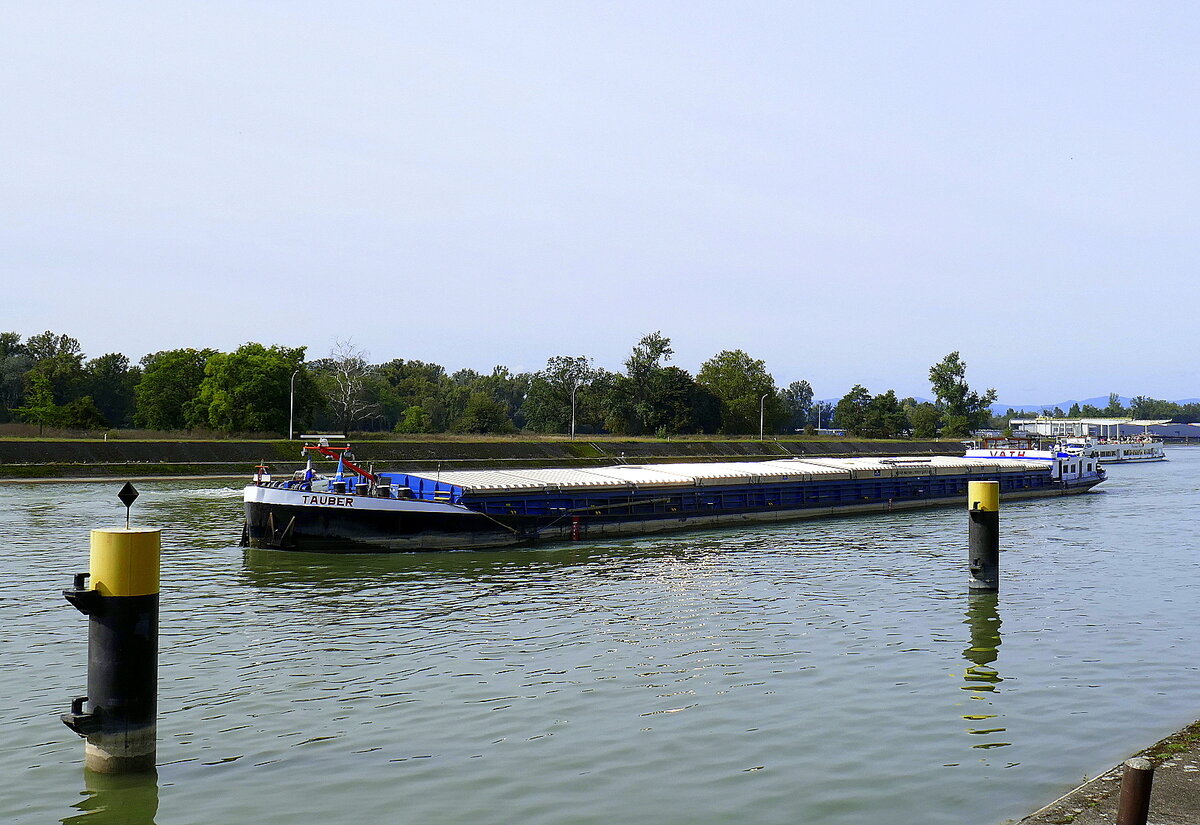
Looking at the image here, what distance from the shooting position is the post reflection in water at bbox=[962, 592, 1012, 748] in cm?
1316

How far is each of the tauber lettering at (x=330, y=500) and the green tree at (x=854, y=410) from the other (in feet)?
419

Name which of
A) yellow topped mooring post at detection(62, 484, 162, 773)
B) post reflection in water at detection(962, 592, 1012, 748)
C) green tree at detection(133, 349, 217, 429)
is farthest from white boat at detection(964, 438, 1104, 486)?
green tree at detection(133, 349, 217, 429)

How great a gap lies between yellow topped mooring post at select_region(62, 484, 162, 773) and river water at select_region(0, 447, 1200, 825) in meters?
0.65

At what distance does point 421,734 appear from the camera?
1266 centimetres

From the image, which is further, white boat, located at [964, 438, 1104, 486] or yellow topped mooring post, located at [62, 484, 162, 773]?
white boat, located at [964, 438, 1104, 486]

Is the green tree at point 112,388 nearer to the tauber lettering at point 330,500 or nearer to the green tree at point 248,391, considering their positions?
the green tree at point 248,391

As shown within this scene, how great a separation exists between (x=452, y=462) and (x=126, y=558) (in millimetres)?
68867

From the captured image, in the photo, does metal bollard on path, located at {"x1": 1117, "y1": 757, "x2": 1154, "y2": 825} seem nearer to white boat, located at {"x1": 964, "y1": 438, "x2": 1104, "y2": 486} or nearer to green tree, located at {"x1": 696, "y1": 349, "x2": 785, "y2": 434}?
white boat, located at {"x1": 964, "y1": 438, "x2": 1104, "y2": 486}

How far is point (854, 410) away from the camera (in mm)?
152500

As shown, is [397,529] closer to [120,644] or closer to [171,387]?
[120,644]

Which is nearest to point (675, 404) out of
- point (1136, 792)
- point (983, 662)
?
point (983, 662)

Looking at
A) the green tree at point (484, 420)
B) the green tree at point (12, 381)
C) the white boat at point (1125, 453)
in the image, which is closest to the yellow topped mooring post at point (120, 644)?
the green tree at point (484, 420)

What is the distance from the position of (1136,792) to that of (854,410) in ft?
494

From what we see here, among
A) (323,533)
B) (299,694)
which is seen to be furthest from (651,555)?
(299,694)
